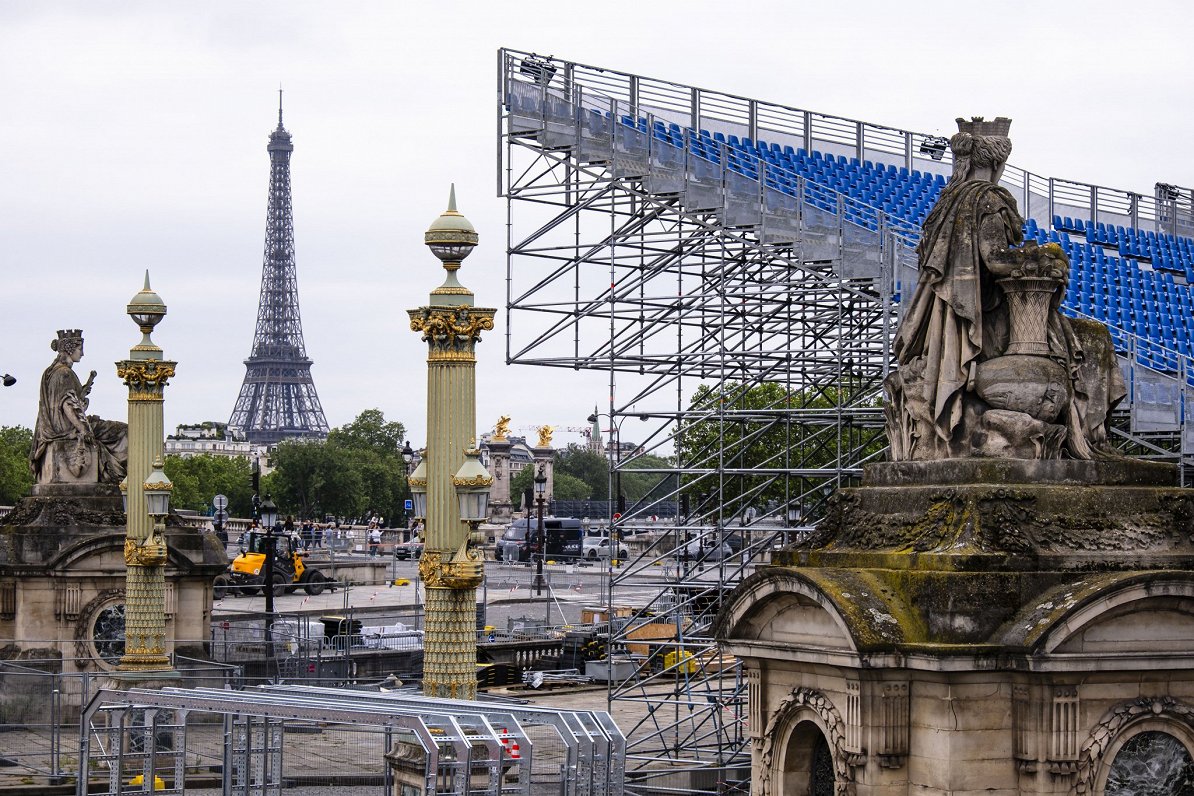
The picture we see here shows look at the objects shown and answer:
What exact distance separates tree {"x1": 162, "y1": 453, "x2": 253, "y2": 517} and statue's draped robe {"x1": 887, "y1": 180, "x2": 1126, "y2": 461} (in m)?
95.2

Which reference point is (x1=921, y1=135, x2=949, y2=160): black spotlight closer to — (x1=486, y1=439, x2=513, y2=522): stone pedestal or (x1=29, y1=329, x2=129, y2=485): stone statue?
(x1=29, y1=329, x2=129, y2=485): stone statue

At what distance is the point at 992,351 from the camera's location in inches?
603

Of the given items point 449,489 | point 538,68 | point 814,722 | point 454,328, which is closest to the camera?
point 814,722

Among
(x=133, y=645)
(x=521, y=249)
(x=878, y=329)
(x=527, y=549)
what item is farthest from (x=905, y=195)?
(x=527, y=549)

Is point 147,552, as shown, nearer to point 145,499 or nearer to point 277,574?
point 145,499

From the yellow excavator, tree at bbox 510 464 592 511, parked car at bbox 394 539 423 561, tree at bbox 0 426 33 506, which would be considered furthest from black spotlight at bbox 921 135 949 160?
tree at bbox 510 464 592 511

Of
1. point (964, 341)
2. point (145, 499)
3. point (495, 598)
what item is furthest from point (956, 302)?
point (495, 598)

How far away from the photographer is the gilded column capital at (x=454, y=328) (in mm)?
16328

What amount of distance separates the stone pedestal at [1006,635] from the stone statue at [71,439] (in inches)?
767

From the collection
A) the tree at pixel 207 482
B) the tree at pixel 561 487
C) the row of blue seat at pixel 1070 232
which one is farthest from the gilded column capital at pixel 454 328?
the tree at pixel 561 487

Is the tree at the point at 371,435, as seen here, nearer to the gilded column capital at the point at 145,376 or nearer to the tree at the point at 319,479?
the tree at the point at 319,479

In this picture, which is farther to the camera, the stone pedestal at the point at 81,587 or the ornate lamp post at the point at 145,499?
the stone pedestal at the point at 81,587

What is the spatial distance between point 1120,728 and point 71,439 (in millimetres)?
21532

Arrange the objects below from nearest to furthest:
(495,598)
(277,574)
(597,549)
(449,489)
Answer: (449,489) → (277,574) → (495,598) → (597,549)
